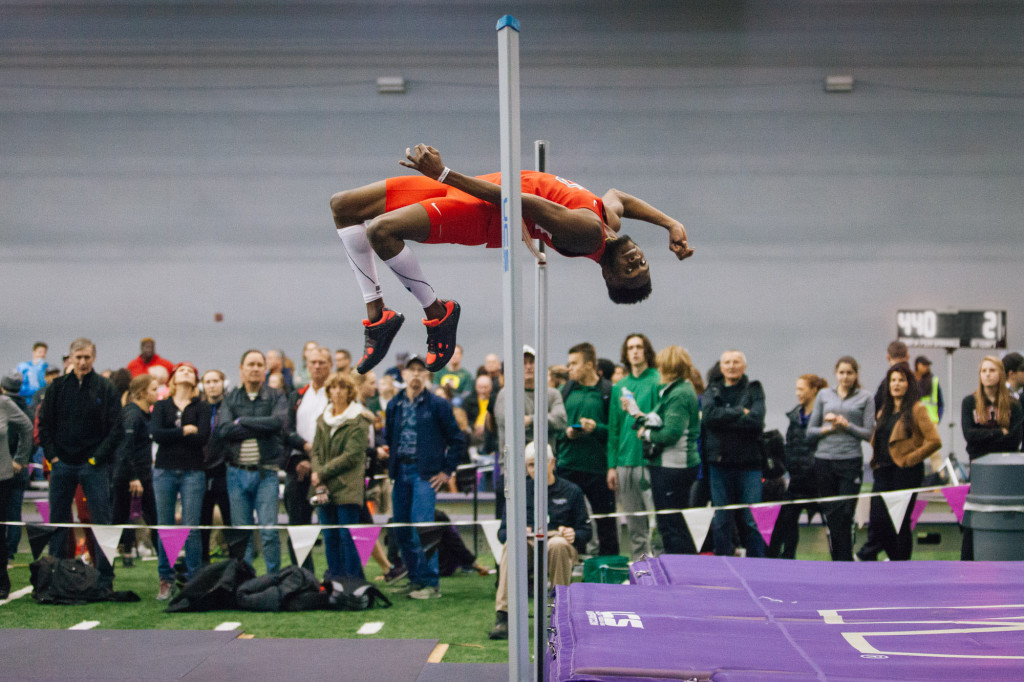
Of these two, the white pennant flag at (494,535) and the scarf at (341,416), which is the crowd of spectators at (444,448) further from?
the white pennant flag at (494,535)

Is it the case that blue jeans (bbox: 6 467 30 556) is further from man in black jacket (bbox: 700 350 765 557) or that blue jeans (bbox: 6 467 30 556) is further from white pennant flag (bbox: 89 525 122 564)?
man in black jacket (bbox: 700 350 765 557)

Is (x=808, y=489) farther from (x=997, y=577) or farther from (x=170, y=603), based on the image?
(x=170, y=603)

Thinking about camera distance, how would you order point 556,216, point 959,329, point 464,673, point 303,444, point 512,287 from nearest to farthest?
point 512,287
point 556,216
point 464,673
point 303,444
point 959,329

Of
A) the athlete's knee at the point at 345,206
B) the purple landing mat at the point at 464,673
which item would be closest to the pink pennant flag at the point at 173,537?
the purple landing mat at the point at 464,673

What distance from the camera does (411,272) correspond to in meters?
2.41

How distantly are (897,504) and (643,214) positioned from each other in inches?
126

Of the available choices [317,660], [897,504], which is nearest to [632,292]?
[317,660]

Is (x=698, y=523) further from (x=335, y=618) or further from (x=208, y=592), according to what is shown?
(x=208, y=592)

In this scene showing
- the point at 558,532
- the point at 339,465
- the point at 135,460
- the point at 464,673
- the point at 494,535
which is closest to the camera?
the point at 464,673

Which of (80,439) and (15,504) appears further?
(15,504)

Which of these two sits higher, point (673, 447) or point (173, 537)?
point (673, 447)

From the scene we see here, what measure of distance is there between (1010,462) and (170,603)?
14.7ft

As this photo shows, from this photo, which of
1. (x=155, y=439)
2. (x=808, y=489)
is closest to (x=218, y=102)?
(x=155, y=439)

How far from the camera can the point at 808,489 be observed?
5.60 m
